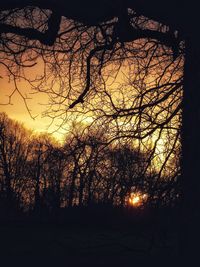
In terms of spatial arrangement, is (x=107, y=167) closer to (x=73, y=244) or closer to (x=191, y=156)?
(x=191, y=156)

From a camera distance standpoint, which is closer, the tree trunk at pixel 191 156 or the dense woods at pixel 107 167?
the tree trunk at pixel 191 156

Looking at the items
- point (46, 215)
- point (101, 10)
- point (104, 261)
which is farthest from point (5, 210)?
point (101, 10)

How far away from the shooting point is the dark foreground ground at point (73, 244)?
623 inches

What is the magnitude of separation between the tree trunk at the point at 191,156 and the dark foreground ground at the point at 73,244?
610 cm

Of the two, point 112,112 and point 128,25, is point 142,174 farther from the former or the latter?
point 128,25

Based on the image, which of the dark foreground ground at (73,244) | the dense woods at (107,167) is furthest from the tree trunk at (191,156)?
the dark foreground ground at (73,244)

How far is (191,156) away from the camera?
12.8 ft

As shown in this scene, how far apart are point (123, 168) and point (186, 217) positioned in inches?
99.9

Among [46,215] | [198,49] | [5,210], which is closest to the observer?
[198,49]

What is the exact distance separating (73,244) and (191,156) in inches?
784

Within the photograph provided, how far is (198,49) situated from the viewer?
407 cm

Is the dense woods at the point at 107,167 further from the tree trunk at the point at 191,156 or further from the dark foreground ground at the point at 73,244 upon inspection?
the dark foreground ground at the point at 73,244

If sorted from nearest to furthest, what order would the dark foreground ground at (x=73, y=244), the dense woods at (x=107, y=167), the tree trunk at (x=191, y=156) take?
the tree trunk at (x=191, y=156)
the dense woods at (x=107, y=167)
the dark foreground ground at (x=73, y=244)

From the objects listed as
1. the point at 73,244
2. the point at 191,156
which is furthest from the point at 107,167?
the point at 73,244
